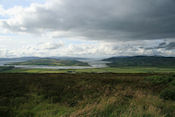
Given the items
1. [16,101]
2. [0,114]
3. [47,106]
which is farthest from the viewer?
[16,101]

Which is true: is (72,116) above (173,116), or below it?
above

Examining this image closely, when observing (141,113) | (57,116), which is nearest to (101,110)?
(141,113)

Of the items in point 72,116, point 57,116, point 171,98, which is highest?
point 72,116

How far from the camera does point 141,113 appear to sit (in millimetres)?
4457

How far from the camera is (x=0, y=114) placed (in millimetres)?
5223

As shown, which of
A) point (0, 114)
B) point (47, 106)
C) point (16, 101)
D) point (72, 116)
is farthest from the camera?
point (16, 101)

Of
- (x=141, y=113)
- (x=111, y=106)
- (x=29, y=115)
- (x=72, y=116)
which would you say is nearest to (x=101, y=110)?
(x=111, y=106)

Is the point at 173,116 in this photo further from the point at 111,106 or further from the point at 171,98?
the point at 171,98

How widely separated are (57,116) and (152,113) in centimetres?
404

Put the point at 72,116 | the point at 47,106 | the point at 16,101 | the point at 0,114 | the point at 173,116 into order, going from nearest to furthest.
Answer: the point at 72,116
the point at 173,116
the point at 0,114
the point at 47,106
the point at 16,101

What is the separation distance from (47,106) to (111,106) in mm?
3770

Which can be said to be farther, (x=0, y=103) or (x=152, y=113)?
(x=0, y=103)

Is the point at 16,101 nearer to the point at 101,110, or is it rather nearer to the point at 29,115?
the point at 29,115

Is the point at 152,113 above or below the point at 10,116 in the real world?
above
